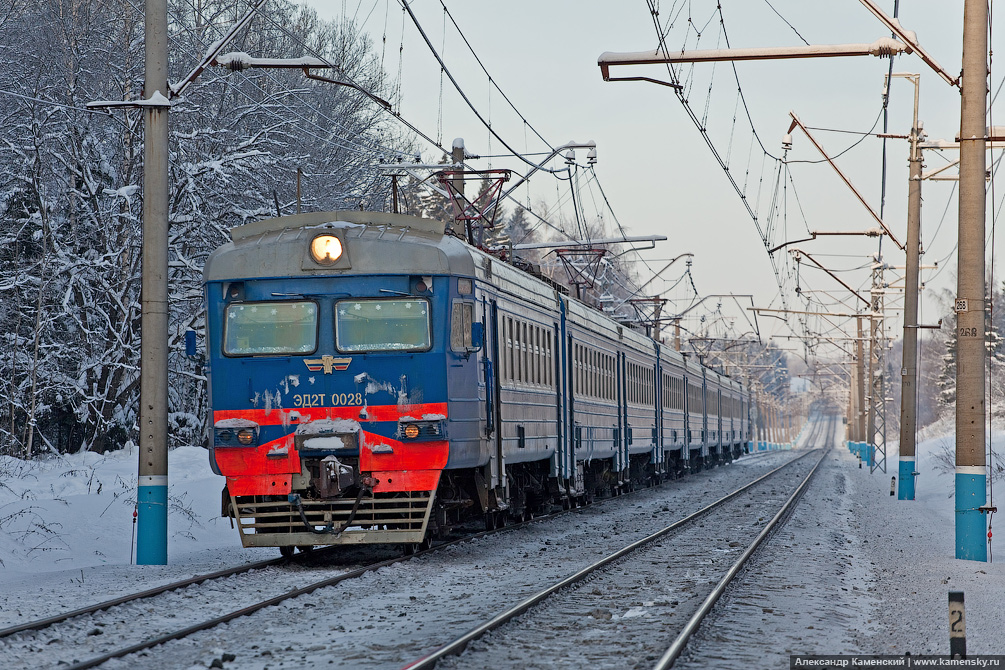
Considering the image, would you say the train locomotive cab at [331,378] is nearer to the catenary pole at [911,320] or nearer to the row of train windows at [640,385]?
A: the row of train windows at [640,385]

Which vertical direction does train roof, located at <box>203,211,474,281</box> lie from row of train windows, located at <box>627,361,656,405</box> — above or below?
above

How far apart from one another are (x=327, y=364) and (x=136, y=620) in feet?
12.3

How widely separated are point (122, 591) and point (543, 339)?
743 centimetres

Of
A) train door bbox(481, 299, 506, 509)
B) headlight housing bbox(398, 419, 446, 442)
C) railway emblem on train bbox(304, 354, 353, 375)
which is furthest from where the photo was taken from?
train door bbox(481, 299, 506, 509)

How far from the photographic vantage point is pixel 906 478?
24.2 m

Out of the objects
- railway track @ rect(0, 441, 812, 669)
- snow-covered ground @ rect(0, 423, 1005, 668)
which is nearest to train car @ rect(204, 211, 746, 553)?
railway track @ rect(0, 441, 812, 669)

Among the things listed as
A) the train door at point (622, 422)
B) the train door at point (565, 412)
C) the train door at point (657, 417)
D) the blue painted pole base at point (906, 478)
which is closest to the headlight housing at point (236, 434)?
the train door at point (565, 412)

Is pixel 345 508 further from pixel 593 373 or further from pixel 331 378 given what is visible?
pixel 593 373

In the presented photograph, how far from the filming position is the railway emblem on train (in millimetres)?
11842

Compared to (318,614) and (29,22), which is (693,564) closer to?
(318,614)

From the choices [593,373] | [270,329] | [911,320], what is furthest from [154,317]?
[911,320]

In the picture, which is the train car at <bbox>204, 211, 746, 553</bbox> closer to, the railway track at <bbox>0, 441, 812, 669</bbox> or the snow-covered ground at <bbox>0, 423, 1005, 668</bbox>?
the railway track at <bbox>0, 441, 812, 669</bbox>

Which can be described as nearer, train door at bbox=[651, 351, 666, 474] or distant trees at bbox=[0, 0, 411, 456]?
distant trees at bbox=[0, 0, 411, 456]

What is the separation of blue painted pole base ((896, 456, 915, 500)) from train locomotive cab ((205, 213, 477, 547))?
47.2 ft
